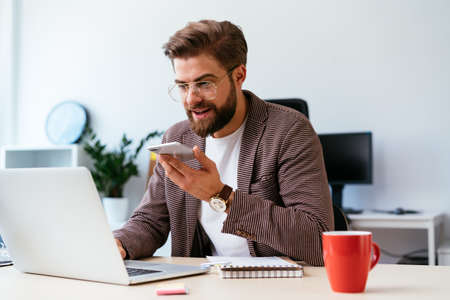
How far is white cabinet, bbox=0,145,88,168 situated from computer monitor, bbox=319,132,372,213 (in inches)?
69.3

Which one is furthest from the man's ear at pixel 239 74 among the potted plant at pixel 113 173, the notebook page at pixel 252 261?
the potted plant at pixel 113 173

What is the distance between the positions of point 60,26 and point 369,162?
268cm

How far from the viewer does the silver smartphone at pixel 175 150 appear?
3.33ft

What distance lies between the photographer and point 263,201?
1204 millimetres

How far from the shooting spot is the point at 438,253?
279 cm

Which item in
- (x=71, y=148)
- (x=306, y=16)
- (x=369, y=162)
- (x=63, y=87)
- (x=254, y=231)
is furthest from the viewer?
(x=63, y=87)

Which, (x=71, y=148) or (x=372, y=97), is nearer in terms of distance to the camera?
(x=372, y=97)

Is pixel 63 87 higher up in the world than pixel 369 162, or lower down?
higher up

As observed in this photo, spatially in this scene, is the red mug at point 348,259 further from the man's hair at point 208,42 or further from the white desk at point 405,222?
the white desk at point 405,222

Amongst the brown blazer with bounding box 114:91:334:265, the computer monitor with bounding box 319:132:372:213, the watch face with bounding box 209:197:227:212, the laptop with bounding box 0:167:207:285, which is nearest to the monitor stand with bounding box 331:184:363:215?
the computer monitor with bounding box 319:132:372:213

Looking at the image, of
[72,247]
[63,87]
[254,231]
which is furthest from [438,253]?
[63,87]

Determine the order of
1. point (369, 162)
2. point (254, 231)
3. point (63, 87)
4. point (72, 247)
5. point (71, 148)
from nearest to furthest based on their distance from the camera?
1. point (72, 247)
2. point (254, 231)
3. point (369, 162)
4. point (71, 148)
5. point (63, 87)

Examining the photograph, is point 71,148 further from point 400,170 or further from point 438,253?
point 438,253

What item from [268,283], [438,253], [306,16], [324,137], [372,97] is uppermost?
[306,16]
